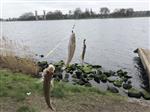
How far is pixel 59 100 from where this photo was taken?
9.09m

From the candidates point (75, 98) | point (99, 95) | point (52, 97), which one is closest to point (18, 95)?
point (52, 97)

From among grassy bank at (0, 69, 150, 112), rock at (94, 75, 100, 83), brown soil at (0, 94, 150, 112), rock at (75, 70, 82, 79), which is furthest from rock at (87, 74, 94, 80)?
brown soil at (0, 94, 150, 112)

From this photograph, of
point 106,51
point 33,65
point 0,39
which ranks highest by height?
point 0,39

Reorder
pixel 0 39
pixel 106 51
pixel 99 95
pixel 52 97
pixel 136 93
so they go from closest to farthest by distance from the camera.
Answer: pixel 52 97 → pixel 99 95 → pixel 136 93 → pixel 0 39 → pixel 106 51

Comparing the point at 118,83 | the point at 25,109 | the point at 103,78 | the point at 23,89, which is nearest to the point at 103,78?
the point at 103,78

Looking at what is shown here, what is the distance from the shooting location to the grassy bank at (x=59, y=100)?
831cm

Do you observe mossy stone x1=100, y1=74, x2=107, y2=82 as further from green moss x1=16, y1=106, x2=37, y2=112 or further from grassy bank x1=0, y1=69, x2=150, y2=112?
green moss x1=16, y1=106, x2=37, y2=112

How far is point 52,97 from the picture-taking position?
30.2 ft

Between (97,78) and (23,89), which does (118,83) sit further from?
(23,89)

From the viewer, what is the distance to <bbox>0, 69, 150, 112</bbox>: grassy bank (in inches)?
327

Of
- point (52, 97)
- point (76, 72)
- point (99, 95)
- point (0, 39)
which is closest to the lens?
point (52, 97)

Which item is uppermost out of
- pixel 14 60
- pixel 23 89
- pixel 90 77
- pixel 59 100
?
pixel 23 89

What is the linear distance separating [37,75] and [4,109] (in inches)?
319

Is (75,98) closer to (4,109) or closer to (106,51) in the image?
(4,109)
